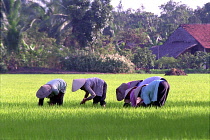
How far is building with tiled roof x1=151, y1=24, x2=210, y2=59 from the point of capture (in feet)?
173

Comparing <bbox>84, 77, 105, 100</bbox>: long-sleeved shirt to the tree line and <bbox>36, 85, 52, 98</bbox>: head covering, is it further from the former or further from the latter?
the tree line

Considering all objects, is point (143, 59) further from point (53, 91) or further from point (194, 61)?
point (53, 91)

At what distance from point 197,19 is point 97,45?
2822 centimetres

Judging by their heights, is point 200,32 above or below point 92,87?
above

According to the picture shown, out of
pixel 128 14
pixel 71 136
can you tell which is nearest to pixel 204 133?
pixel 71 136

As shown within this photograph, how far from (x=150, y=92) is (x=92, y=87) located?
63.3 inches

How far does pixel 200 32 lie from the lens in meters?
55.6

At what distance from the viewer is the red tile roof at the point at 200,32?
53.1m

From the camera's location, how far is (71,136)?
640 centimetres

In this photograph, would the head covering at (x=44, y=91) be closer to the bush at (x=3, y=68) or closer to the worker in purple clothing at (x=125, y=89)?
the worker in purple clothing at (x=125, y=89)

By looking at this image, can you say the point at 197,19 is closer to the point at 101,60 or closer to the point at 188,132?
the point at 101,60

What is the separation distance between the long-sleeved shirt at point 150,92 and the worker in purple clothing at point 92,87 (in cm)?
123

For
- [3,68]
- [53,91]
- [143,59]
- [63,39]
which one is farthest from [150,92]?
[63,39]

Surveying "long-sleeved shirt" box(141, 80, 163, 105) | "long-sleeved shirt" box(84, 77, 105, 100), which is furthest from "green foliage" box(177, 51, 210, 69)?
"long-sleeved shirt" box(141, 80, 163, 105)
